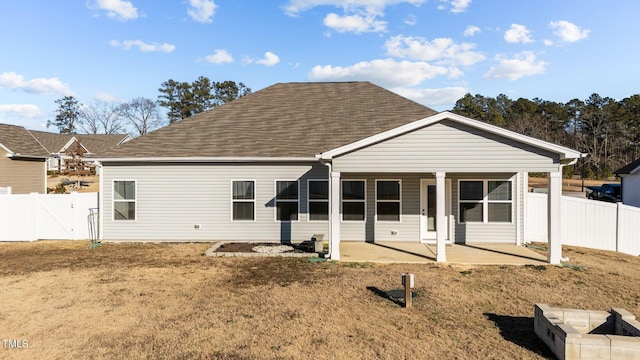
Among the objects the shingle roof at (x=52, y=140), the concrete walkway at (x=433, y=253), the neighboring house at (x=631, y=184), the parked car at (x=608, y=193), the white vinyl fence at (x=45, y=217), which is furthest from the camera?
the shingle roof at (x=52, y=140)

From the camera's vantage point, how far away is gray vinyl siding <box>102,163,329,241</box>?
40.7 ft

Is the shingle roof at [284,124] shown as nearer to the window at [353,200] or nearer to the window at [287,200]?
the window at [287,200]

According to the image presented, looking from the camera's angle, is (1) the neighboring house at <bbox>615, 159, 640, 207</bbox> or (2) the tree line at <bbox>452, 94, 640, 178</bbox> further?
(2) the tree line at <bbox>452, 94, 640, 178</bbox>

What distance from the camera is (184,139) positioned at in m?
13.2

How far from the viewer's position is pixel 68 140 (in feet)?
158

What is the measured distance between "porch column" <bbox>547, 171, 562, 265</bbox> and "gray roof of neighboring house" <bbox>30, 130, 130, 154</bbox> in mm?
48278

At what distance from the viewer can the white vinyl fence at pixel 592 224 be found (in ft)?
37.5

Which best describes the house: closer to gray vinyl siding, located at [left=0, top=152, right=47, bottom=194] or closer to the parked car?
gray vinyl siding, located at [left=0, top=152, right=47, bottom=194]

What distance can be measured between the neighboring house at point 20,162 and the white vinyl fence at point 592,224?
26.6 m

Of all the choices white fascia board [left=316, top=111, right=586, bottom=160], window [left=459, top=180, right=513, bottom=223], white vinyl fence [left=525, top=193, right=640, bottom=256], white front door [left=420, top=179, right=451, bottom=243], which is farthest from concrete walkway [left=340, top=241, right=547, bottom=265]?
white fascia board [left=316, top=111, right=586, bottom=160]

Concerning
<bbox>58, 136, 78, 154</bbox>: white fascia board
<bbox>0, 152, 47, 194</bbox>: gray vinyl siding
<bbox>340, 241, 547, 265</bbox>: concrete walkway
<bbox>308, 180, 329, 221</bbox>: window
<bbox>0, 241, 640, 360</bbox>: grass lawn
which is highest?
<bbox>58, 136, 78, 154</bbox>: white fascia board

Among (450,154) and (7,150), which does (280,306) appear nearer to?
(450,154)

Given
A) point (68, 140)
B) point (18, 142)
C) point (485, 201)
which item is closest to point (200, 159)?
point (485, 201)

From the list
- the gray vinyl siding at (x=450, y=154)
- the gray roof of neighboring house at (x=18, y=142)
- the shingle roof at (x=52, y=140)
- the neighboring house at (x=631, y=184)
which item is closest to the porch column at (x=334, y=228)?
the gray vinyl siding at (x=450, y=154)
